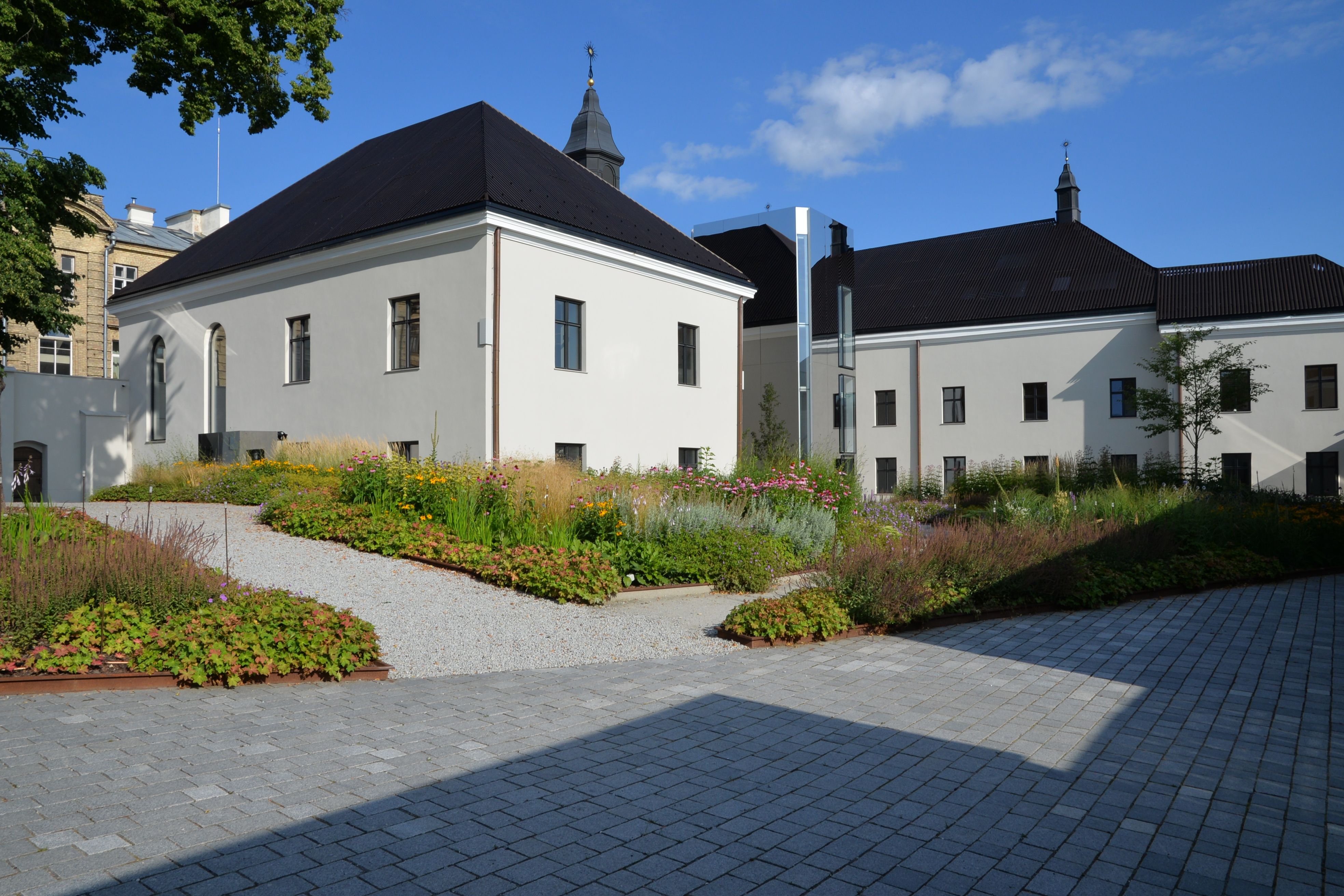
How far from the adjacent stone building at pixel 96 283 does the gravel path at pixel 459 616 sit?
38379 mm

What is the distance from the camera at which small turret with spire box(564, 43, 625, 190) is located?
28.8m

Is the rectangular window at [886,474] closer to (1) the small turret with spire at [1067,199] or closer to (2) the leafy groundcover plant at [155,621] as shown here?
(1) the small turret with spire at [1067,199]

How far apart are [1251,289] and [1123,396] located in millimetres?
5298

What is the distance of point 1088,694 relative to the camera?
6199mm

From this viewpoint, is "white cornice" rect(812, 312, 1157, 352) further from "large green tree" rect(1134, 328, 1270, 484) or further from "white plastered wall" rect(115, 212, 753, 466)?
"white plastered wall" rect(115, 212, 753, 466)

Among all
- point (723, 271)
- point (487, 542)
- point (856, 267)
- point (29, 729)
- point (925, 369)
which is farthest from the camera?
point (856, 267)

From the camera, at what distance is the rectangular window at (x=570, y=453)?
1802cm

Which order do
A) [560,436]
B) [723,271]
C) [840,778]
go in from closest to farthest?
1. [840,778]
2. [560,436]
3. [723,271]

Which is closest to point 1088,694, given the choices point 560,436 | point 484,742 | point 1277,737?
point 1277,737

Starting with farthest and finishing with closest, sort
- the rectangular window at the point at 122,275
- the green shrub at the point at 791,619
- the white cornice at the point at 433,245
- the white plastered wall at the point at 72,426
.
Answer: the rectangular window at the point at 122,275 < the white plastered wall at the point at 72,426 < the white cornice at the point at 433,245 < the green shrub at the point at 791,619

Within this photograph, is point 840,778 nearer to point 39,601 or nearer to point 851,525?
point 39,601

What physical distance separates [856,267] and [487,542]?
30486 millimetres

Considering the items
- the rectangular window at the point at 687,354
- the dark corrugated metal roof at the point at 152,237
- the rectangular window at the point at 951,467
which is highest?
the dark corrugated metal roof at the point at 152,237

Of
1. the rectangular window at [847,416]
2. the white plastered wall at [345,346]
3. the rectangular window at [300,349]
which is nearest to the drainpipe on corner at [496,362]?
the white plastered wall at [345,346]
